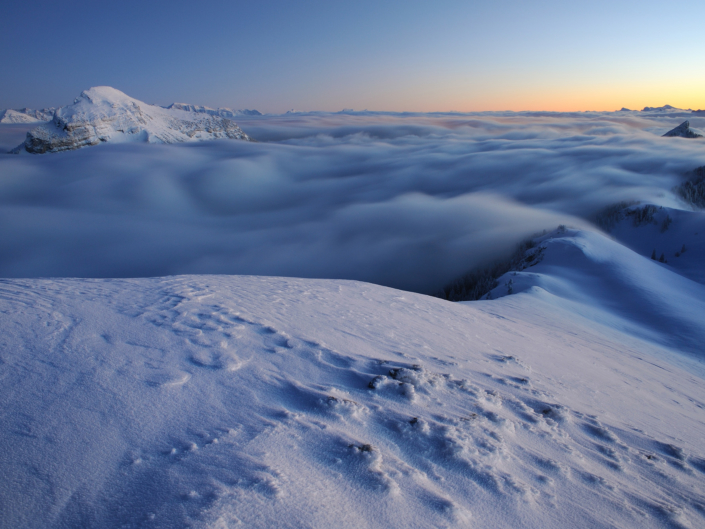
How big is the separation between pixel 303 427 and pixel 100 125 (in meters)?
76.7

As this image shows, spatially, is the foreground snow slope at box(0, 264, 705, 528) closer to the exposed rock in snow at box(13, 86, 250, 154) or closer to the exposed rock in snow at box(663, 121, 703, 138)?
the exposed rock in snow at box(663, 121, 703, 138)

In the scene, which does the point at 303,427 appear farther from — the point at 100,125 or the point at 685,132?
the point at 100,125

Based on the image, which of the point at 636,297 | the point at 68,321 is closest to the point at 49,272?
the point at 68,321

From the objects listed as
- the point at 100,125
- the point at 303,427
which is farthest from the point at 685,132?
the point at 100,125

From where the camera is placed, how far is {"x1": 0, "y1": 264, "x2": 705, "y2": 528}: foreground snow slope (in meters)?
1.48

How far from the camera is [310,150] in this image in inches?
3054

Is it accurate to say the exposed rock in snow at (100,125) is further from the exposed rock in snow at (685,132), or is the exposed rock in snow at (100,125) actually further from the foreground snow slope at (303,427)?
the exposed rock in snow at (685,132)

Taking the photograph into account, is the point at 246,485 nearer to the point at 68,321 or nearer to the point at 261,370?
the point at 261,370

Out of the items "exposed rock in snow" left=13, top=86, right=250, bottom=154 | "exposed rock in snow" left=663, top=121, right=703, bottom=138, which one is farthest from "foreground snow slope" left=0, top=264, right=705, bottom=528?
"exposed rock in snow" left=13, top=86, right=250, bottom=154

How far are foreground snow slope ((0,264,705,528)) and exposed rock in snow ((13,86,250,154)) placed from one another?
236 ft

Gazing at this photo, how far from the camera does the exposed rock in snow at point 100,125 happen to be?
2254 inches

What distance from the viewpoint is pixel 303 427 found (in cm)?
198

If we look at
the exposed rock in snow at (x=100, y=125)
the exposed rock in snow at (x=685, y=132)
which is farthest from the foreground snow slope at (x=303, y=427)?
the exposed rock in snow at (x=100, y=125)

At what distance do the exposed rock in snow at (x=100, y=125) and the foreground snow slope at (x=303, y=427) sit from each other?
236ft
